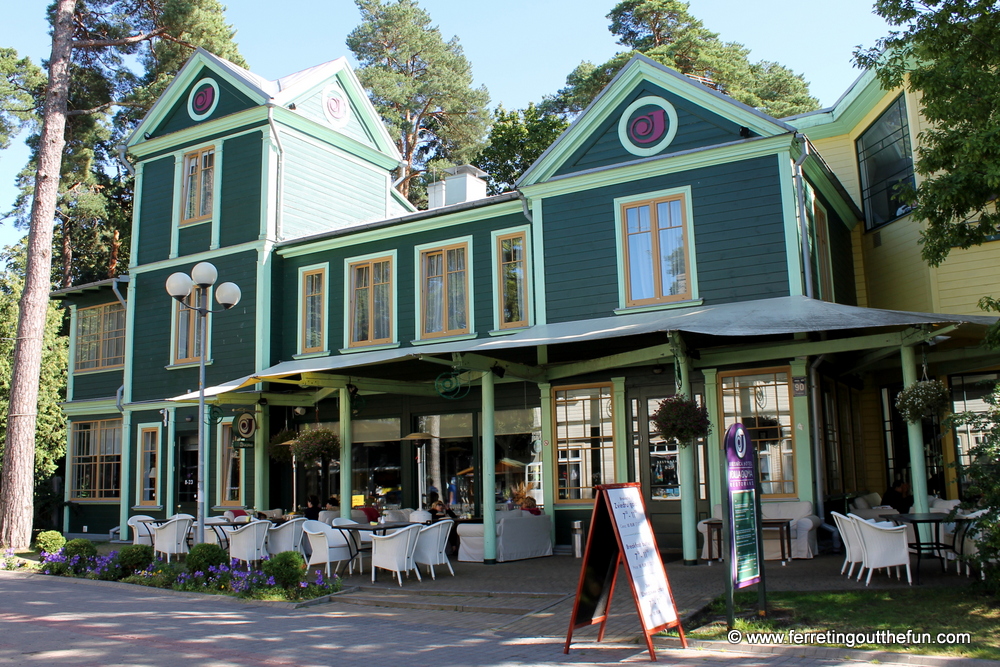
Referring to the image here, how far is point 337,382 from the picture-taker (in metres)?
13.2

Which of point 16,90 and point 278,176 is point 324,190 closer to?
point 278,176

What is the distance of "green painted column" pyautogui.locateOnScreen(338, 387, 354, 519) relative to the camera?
1327 cm

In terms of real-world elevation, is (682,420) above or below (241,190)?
below

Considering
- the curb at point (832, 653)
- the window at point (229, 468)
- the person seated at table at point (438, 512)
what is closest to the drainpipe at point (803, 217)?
the person seated at table at point (438, 512)

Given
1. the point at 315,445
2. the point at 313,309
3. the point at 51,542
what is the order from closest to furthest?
the point at 51,542 < the point at 315,445 < the point at 313,309

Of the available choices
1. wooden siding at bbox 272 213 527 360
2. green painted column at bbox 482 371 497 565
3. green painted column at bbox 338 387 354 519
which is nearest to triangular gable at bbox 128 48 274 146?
wooden siding at bbox 272 213 527 360

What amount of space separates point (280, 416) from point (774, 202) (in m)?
10.2

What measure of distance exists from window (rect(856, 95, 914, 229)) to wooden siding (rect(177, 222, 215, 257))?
522 inches

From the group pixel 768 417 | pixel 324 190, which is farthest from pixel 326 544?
pixel 324 190

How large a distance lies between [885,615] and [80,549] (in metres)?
10.8

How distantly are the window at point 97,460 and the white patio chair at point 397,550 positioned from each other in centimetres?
1099

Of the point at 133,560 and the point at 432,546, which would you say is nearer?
the point at 432,546

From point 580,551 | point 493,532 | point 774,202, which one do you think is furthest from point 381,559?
point 774,202

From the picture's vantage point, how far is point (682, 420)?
9.84m
